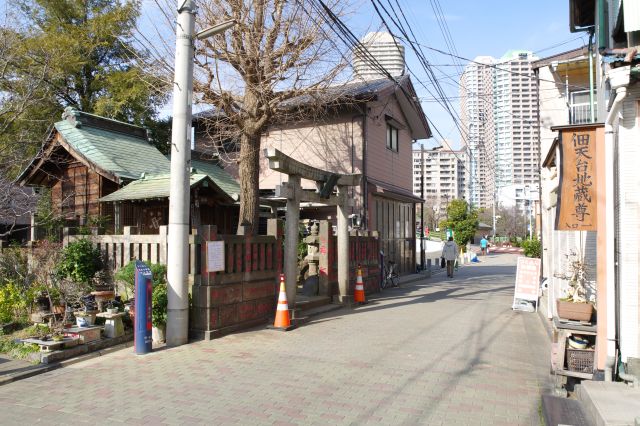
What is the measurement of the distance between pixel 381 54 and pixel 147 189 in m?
7.39

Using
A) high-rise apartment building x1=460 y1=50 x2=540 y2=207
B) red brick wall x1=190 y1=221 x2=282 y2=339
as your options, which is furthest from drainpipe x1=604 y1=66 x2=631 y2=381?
high-rise apartment building x1=460 y1=50 x2=540 y2=207

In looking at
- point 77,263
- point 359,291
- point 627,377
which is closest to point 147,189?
point 77,263

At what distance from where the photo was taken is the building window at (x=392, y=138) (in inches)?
794

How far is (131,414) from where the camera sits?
5.15m

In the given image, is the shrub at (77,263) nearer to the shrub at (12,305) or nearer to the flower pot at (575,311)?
the shrub at (12,305)

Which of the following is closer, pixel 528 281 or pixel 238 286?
pixel 238 286

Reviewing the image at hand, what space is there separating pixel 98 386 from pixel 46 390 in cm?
60

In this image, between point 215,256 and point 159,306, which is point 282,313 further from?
point 159,306

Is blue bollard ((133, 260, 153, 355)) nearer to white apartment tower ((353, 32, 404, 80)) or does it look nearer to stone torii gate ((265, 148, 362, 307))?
stone torii gate ((265, 148, 362, 307))

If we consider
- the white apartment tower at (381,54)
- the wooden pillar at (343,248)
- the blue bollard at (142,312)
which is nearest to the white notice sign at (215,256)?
the blue bollard at (142,312)

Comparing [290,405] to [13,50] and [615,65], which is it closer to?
[615,65]

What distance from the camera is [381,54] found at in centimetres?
1390

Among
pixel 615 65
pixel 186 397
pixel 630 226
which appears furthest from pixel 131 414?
pixel 615 65

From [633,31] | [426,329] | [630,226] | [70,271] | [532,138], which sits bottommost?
[426,329]
